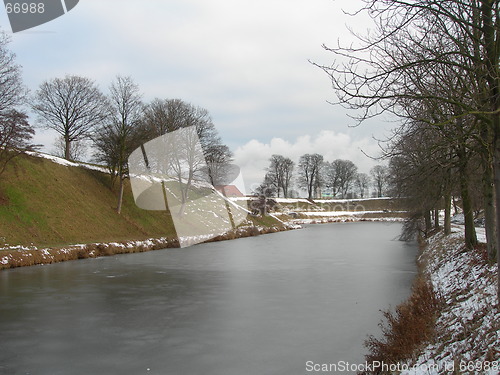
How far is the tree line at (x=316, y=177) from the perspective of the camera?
9762cm

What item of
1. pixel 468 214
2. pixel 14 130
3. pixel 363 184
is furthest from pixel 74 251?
pixel 363 184

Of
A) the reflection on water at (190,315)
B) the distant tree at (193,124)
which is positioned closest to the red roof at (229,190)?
the distant tree at (193,124)

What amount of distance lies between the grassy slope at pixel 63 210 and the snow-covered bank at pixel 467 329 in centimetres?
2078

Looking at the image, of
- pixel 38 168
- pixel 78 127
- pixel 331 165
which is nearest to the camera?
pixel 38 168

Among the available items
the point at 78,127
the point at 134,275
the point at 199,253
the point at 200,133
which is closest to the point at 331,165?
the point at 200,133

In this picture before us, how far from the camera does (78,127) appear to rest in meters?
38.8

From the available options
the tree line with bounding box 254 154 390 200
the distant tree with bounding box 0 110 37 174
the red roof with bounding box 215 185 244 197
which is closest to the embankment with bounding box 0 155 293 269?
the distant tree with bounding box 0 110 37 174

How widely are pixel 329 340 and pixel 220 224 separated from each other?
33424 mm

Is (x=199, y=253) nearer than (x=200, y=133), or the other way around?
(x=199, y=253)

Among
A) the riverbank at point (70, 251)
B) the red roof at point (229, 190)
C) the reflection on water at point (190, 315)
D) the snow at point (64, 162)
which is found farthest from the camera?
the red roof at point (229, 190)

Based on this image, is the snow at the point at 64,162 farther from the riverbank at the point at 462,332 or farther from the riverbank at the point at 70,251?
the riverbank at the point at 462,332

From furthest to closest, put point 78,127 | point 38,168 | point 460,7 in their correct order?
point 78,127 < point 38,168 < point 460,7

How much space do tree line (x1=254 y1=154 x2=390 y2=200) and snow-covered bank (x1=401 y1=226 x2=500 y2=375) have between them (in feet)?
256

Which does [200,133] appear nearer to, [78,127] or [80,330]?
[78,127]
